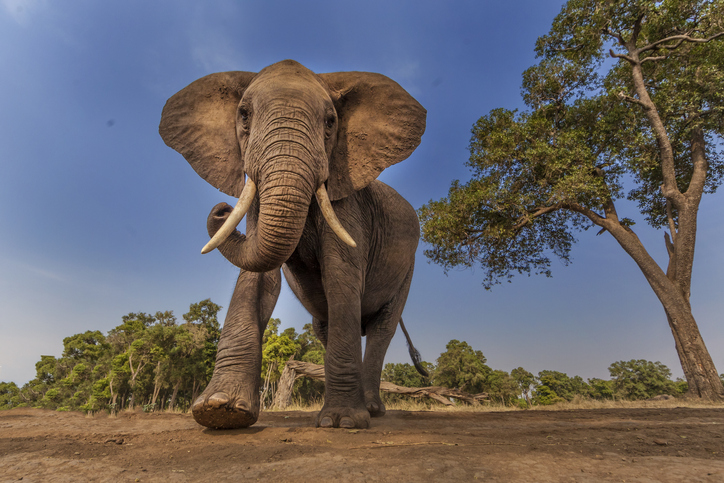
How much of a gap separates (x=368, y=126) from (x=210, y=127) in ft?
5.82

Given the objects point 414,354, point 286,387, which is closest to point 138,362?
point 286,387

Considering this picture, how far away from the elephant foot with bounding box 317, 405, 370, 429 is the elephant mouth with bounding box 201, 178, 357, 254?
1.52 meters

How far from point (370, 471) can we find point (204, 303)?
1019 inches

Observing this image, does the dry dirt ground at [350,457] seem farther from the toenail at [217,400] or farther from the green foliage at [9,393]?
the green foliage at [9,393]

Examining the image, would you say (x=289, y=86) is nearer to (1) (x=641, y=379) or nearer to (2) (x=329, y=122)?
(2) (x=329, y=122)

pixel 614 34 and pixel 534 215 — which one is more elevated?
pixel 614 34

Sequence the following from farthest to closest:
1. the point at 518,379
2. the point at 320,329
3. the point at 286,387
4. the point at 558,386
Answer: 1. the point at 558,386
2. the point at 518,379
3. the point at 286,387
4. the point at 320,329

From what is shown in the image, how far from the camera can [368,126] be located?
14.3 ft

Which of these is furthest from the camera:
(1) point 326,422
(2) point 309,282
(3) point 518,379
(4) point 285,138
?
(3) point 518,379

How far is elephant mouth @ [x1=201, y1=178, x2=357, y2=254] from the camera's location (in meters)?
3.16

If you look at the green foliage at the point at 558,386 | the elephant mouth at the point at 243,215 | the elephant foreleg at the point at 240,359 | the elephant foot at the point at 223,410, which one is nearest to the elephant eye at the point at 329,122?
the elephant mouth at the point at 243,215

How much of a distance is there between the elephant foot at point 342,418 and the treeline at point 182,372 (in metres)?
10.8

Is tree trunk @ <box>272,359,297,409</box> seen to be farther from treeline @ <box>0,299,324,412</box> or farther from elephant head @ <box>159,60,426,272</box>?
elephant head @ <box>159,60,426,272</box>

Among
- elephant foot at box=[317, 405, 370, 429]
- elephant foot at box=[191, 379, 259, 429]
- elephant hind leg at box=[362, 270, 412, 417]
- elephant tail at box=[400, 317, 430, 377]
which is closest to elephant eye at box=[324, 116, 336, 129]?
elephant foot at box=[191, 379, 259, 429]
